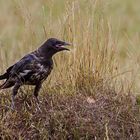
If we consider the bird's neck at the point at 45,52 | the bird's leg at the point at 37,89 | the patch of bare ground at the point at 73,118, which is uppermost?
the bird's neck at the point at 45,52

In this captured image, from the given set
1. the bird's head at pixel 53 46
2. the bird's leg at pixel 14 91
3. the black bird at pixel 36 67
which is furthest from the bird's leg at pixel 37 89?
the bird's head at pixel 53 46

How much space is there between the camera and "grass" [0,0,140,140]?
674 cm

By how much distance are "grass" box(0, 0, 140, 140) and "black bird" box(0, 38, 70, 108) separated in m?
0.26

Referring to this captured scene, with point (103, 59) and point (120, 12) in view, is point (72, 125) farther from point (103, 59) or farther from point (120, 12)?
point (120, 12)

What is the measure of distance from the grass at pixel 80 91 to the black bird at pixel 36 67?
0.26m

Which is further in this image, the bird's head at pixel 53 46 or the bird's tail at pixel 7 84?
the bird's tail at pixel 7 84

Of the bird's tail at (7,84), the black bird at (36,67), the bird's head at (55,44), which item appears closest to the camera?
the black bird at (36,67)

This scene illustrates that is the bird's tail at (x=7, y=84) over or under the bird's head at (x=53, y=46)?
under

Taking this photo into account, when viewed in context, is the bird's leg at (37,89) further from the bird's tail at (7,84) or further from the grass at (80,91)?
the bird's tail at (7,84)

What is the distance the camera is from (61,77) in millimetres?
7441

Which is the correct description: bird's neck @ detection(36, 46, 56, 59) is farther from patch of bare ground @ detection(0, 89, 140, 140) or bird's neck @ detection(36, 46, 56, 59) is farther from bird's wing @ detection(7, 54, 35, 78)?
patch of bare ground @ detection(0, 89, 140, 140)

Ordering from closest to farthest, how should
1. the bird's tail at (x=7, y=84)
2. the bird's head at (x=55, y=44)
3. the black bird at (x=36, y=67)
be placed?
the black bird at (x=36, y=67), the bird's head at (x=55, y=44), the bird's tail at (x=7, y=84)

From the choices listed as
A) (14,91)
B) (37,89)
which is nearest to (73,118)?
(37,89)

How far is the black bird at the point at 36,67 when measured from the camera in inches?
263
